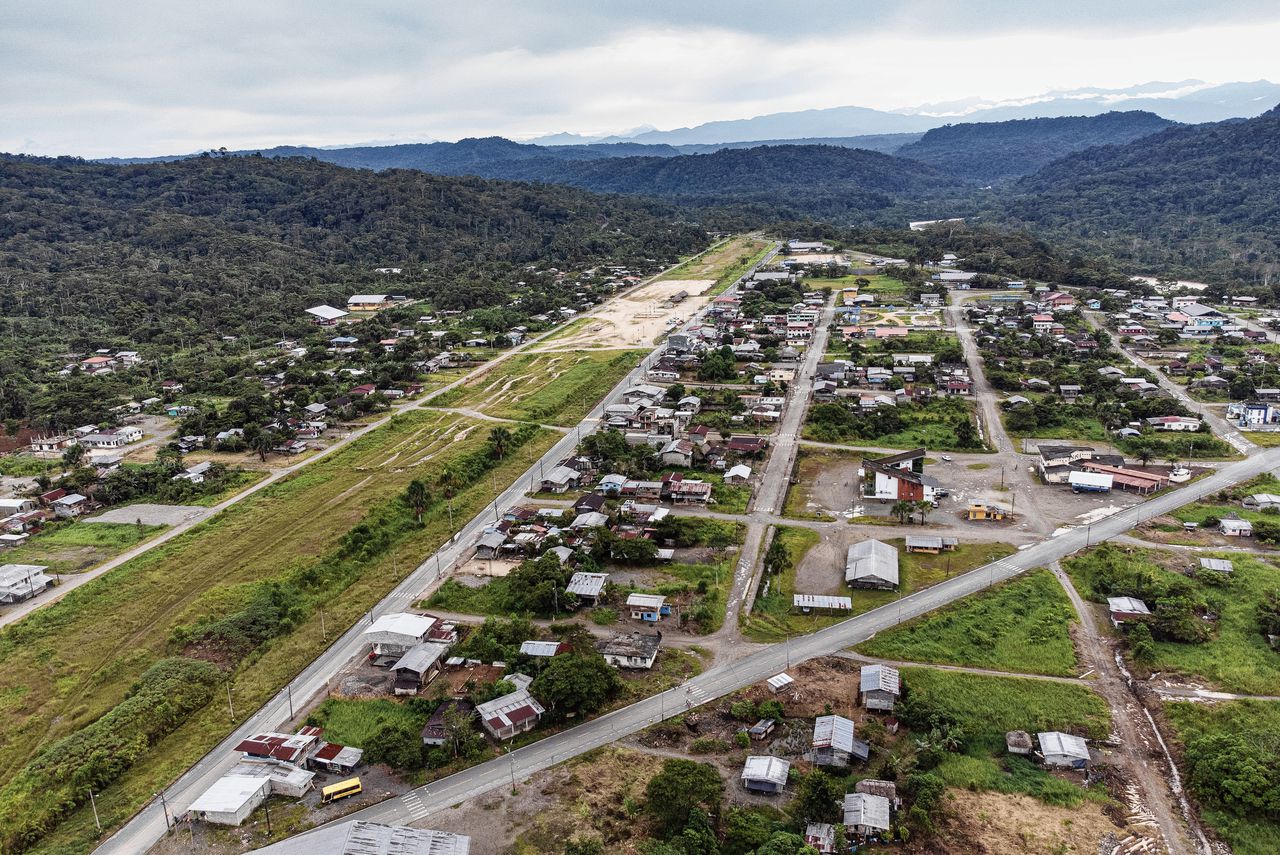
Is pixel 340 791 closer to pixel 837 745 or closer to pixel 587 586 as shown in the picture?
pixel 587 586

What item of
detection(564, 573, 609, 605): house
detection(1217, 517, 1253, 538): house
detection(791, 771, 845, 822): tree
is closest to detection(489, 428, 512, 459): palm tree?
detection(564, 573, 609, 605): house

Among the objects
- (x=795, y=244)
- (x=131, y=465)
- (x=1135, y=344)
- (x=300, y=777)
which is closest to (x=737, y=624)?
(x=300, y=777)

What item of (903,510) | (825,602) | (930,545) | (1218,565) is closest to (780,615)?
(825,602)

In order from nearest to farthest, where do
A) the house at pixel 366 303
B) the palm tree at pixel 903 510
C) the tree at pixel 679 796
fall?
1. the tree at pixel 679 796
2. the palm tree at pixel 903 510
3. the house at pixel 366 303

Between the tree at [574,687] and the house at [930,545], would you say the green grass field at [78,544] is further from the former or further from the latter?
the house at [930,545]

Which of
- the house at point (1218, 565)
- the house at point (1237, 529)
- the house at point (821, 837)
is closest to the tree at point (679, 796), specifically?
the house at point (821, 837)
